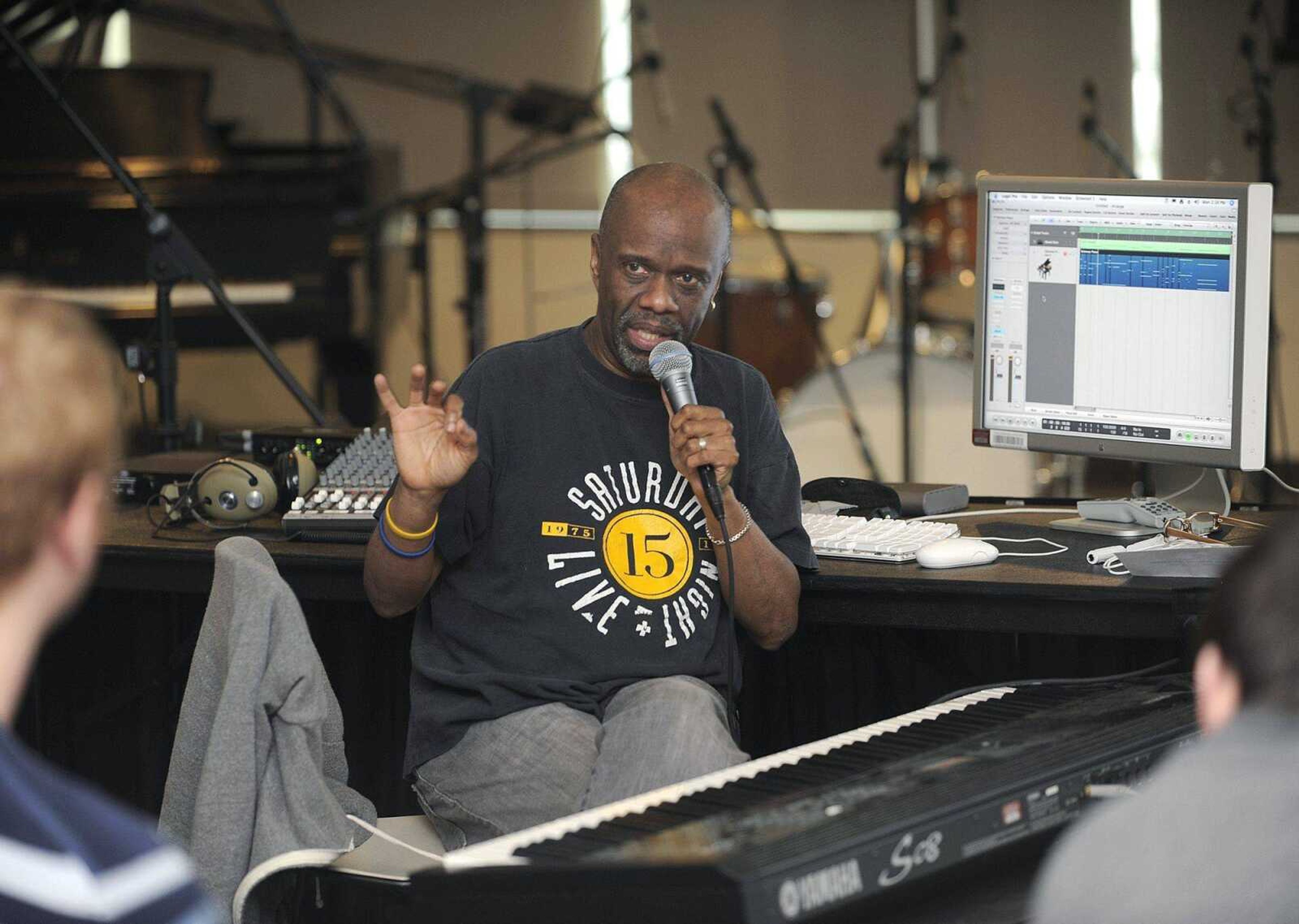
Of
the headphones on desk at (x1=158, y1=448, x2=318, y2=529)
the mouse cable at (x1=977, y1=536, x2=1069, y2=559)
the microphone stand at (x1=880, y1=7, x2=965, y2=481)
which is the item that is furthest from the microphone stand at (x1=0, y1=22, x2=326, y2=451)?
the microphone stand at (x1=880, y1=7, x2=965, y2=481)

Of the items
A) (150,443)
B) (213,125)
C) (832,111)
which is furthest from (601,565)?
(832,111)

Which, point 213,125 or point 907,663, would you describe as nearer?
point 907,663

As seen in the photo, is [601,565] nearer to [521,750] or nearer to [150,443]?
[521,750]

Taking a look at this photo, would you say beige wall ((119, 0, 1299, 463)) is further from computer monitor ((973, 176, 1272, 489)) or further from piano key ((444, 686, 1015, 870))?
piano key ((444, 686, 1015, 870))

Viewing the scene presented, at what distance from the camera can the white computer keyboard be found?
86.0 inches

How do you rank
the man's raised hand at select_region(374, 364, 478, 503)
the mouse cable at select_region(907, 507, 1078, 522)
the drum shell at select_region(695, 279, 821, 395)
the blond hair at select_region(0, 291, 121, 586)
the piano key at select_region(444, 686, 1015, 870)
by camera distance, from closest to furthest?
the blond hair at select_region(0, 291, 121, 586), the piano key at select_region(444, 686, 1015, 870), the man's raised hand at select_region(374, 364, 478, 503), the mouse cable at select_region(907, 507, 1078, 522), the drum shell at select_region(695, 279, 821, 395)

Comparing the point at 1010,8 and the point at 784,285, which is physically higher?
the point at 1010,8

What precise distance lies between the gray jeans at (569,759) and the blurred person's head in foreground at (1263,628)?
929 mm

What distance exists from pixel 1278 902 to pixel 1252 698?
120 mm

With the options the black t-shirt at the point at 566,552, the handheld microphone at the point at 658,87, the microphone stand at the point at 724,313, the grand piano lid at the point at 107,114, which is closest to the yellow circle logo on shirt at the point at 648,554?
the black t-shirt at the point at 566,552

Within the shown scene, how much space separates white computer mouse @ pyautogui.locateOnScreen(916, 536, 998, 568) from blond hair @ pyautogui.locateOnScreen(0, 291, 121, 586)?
1.39 metres

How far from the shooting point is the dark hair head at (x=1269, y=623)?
920 mm

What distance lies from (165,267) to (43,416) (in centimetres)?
215

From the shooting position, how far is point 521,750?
6.32 ft
